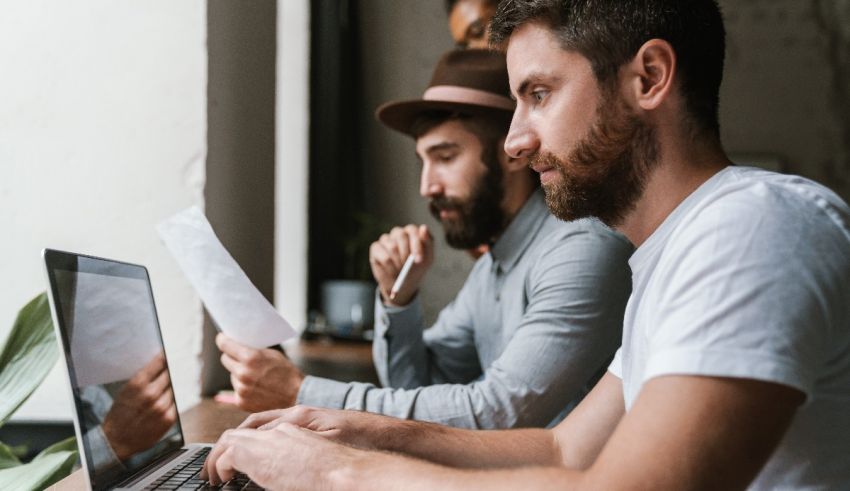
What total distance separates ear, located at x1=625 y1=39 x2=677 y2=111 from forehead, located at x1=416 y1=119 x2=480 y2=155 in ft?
2.51

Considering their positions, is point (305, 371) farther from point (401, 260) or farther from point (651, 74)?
point (651, 74)

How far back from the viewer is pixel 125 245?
1.38 metres

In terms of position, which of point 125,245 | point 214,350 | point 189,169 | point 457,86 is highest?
point 457,86

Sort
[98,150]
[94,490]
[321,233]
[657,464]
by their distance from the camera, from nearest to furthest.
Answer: [657,464] → [94,490] → [98,150] → [321,233]

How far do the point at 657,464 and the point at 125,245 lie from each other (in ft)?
3.64

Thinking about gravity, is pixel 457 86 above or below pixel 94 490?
above

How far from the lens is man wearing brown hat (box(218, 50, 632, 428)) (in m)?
1.15

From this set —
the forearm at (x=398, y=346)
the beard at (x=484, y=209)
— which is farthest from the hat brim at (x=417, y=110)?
the forearm at (x=398, y=346)

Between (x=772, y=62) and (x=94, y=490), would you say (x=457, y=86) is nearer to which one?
(x=94, y=490)

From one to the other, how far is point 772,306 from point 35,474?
0.76m

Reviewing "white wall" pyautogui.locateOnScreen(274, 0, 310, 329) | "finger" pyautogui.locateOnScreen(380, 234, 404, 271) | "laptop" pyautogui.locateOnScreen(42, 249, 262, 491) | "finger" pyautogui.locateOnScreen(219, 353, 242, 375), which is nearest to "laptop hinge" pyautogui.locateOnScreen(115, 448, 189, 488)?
"laptop" pyautogui.locateOnScreen(42, 249, 262, 491)

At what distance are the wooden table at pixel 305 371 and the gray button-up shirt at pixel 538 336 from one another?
16 centimetres

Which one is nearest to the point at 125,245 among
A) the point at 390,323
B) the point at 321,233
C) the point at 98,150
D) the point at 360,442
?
the point at 98,150

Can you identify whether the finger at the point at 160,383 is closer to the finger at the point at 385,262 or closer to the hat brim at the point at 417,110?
the finger at the point at 385,262
